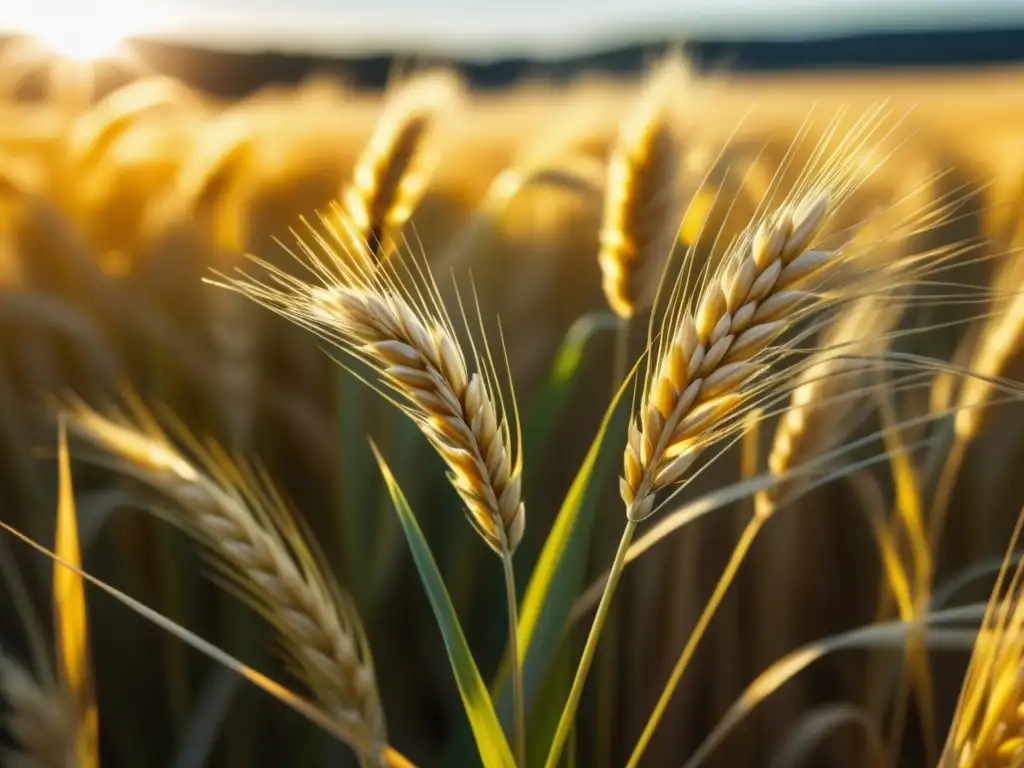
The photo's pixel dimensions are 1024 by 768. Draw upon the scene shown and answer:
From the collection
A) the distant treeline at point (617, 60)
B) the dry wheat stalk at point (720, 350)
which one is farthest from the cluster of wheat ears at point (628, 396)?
the distant treeline at point (617, 60)

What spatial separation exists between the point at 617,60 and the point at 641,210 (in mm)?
11965

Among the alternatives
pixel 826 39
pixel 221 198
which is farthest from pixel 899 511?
pixel 826 39

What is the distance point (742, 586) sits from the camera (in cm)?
72

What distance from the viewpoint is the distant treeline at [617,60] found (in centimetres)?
926

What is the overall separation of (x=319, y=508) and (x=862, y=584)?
0.42m

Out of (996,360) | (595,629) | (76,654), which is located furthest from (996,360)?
(76,654)

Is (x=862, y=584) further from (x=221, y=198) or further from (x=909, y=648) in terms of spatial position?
(x=221, y=198)

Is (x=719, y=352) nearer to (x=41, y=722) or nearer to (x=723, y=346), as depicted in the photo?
(x=723, y=346)

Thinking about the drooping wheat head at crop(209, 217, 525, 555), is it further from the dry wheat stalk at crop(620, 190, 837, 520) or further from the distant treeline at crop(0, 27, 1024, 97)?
the distant treeline at crop(0, 27, 1024, 97)

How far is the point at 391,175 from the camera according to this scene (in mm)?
559

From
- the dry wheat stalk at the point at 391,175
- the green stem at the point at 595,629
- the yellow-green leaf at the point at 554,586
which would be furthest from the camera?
the dry wheat stalk at the point at 391,175

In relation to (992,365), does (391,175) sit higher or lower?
higher

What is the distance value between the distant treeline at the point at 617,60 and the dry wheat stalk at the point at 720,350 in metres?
6.56

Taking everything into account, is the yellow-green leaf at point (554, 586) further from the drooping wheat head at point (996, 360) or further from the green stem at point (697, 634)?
the drooping wheat head at point (996, 360)
